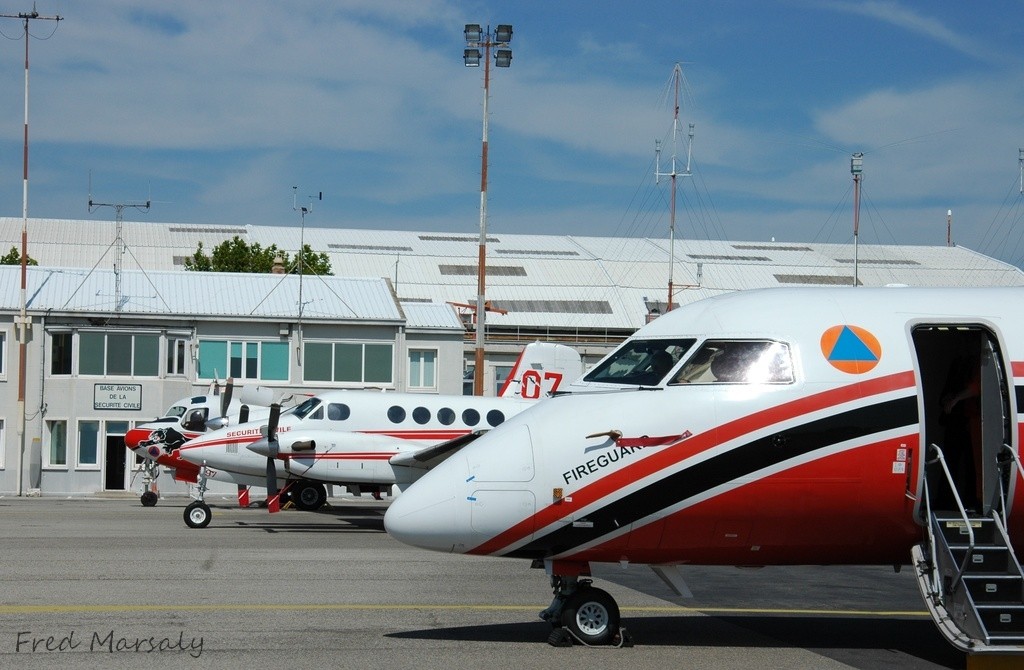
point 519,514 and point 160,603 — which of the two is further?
point 160,603

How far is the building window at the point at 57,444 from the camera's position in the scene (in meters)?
41.2

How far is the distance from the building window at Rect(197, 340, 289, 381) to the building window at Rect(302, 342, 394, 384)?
98 cm

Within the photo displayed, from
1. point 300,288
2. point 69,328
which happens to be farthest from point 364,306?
point 69,328

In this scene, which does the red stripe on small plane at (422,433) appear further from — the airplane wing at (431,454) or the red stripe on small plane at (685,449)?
the red stripe on small plane at (685,449)

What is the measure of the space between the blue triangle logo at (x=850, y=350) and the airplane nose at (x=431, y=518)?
3843mm

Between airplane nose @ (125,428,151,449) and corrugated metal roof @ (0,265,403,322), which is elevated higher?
corrugated metal roof @ (0,265,403,322)

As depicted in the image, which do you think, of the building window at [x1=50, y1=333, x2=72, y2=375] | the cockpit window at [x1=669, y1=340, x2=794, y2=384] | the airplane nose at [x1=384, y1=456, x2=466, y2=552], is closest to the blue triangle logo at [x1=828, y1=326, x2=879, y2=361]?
the cockpit window at [x1=669, y1=340, x2=794, y2=384]

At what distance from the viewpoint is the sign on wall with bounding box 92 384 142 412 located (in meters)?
41.3

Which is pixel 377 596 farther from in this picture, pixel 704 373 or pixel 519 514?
pixel 704 373

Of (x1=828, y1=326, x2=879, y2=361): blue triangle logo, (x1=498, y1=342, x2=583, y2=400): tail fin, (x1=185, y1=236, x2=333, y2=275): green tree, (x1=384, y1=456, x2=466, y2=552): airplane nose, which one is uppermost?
(x1=185, y1=236, x2=333, y2=275): green tree

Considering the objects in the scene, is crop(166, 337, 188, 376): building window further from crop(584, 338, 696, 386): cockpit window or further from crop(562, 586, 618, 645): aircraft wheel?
crop(562, 586, 618, 645): aircraft wheel

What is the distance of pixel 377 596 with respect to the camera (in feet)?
47.8

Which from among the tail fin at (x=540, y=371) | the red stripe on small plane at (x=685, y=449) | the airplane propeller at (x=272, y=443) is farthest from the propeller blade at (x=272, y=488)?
the red stripe on small plane at (x=685, y=449)

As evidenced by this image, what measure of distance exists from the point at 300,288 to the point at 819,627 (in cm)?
3526
